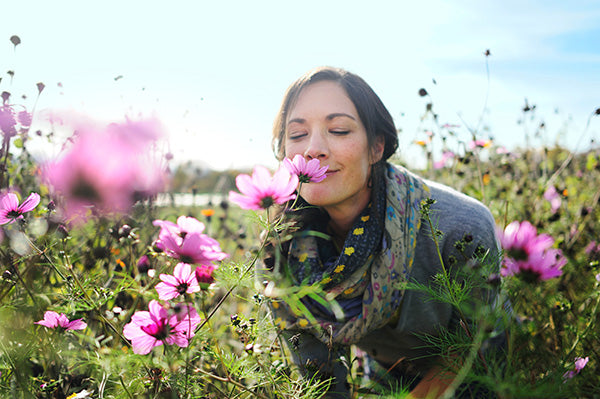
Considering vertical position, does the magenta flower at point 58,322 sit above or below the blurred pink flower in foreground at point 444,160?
below

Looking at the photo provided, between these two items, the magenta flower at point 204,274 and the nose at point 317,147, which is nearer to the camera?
the magenta flower at point 204,274

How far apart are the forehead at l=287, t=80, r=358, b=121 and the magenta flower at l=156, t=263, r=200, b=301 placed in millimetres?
655

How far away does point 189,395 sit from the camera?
61 centimetres

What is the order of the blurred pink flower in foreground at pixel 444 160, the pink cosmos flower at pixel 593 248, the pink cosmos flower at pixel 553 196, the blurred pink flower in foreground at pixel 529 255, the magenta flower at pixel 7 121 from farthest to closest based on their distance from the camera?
the blurred pink flower in foreground at pixel 444 160 < the pink cosmos flower at pixel 553 196 < the pink cosmos flower at pixel 593 248 < the magenta flower at pixel 7 121 < the blurred pink flower in foreground at pixel 529 255

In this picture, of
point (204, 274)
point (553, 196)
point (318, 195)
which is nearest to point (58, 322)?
point (204, 274)

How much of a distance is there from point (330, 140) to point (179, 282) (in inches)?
24.6

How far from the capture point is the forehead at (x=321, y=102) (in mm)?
1112

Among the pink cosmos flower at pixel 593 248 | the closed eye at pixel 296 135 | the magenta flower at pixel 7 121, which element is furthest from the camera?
the pink cosmos flower at pixel 593 248

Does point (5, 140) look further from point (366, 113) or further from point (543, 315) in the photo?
point (543, 315)

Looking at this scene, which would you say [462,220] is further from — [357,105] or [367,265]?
[357,105]

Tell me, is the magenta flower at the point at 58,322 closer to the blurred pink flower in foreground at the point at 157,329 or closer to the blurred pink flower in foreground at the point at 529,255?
the blurred pink flower in foreground at the point at 157,329

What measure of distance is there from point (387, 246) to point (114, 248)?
832mm

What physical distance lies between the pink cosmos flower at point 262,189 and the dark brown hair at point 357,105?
0.66m

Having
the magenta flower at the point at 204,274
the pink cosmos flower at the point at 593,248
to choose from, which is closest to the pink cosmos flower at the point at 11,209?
the magenta flower at the point at 204,274
